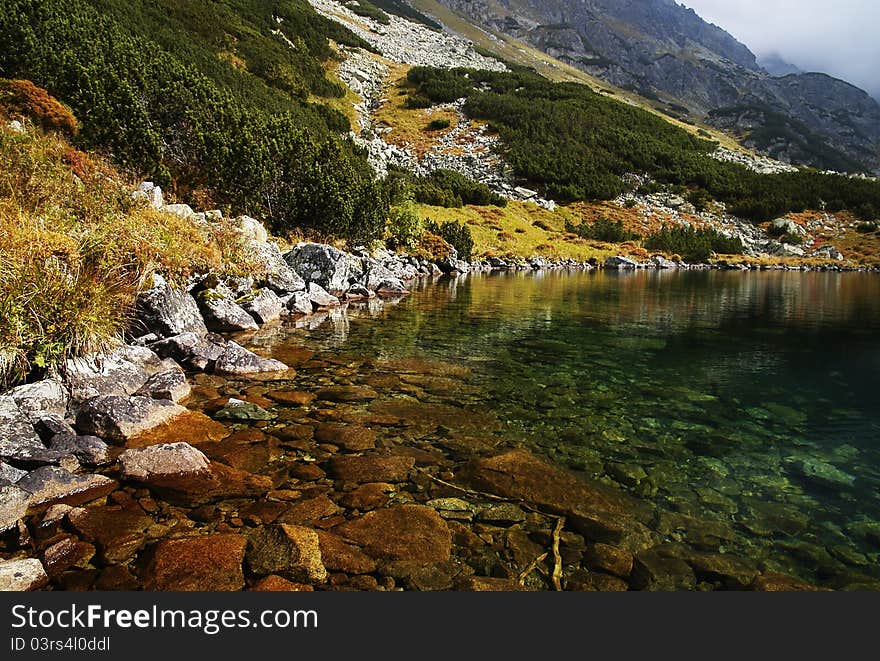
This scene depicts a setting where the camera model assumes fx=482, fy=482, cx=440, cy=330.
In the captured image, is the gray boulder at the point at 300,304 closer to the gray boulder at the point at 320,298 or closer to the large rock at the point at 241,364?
the gray boulder at the point at 320,298

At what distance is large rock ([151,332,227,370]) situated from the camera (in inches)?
353

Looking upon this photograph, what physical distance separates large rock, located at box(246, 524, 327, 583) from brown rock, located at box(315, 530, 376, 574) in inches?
2.2

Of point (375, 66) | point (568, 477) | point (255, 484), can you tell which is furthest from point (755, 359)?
point (375, 66)

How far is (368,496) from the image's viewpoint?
491cm

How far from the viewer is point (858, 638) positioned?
10.1 ft

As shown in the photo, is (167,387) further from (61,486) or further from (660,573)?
(660,573)

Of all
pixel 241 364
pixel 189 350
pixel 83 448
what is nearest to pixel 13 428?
pixel 83 448

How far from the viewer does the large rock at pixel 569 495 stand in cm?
443

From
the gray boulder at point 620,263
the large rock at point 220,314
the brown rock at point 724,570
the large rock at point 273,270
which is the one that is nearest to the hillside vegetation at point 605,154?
the gray boulder at point 620,263

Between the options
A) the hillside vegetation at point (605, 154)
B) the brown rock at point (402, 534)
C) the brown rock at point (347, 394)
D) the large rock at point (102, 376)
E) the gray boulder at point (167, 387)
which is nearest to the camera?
the brown rock at point (402, 534)

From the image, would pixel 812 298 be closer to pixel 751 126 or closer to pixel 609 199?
pixel 609 199

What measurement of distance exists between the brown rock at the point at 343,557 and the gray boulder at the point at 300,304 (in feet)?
43.4

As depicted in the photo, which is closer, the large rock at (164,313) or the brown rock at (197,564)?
the brown rock at (197,564)

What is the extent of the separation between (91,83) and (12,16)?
783 centimetres
